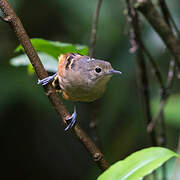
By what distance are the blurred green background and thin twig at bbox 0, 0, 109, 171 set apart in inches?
97.3

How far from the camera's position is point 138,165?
1513mm

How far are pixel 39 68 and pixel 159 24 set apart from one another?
119 cm

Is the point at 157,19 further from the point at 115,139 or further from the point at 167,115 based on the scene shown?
the point at 115,139

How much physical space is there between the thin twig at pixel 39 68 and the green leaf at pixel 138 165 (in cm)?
31

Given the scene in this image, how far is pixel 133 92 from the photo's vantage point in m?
4.96

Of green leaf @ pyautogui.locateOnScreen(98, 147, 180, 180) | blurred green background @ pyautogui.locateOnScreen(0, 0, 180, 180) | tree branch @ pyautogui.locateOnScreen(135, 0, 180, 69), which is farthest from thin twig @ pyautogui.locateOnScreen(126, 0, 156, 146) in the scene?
green leaf @ pyautogui.locateOnScreen(98, 147, 180, 180)

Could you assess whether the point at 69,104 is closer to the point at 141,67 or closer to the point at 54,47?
the point at 141,67

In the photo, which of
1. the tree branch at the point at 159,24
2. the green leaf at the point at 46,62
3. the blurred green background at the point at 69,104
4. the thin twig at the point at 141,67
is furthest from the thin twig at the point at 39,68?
the blurred green background at the point at 69,104

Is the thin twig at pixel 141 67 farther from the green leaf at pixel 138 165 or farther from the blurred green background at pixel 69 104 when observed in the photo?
the green leaf at pixel 138 165

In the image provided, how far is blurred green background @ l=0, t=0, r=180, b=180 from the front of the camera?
4.55 m

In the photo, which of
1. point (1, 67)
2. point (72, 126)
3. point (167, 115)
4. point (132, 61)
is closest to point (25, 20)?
point (1, 67)

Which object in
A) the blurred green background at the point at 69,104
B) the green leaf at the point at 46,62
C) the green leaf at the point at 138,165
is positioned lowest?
the blurred green background at the point at 69,104

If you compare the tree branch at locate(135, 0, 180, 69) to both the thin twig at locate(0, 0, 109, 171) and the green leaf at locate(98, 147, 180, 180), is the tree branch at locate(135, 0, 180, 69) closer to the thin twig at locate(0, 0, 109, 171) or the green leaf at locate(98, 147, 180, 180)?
the thin twig at locate(0, 0, 109, 171)

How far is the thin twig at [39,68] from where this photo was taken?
1.75 m
